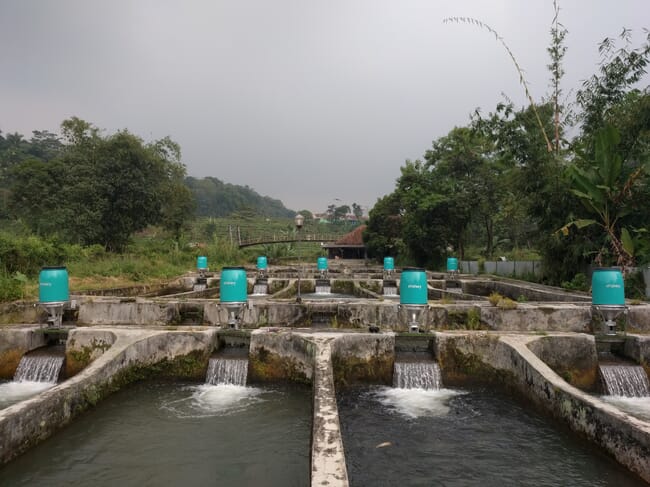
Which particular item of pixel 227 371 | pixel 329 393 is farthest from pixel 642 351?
pixel 227 371

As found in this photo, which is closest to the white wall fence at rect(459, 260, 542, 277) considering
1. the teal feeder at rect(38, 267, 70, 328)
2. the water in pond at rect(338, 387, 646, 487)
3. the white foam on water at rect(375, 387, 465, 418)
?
the white foam on water at rect(375, 387, 465, 418)

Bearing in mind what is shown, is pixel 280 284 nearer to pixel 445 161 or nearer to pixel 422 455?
pixel 422 455

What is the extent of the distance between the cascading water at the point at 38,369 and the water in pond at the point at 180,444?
165cm

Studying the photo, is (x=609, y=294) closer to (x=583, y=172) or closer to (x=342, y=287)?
(x=583, y=172)

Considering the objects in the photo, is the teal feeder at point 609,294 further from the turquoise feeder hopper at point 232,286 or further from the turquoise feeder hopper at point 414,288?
the turquoise feeder hopper at point 232,286

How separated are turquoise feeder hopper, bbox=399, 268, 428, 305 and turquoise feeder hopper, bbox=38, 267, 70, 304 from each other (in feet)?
20.1

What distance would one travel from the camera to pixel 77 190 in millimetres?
24891

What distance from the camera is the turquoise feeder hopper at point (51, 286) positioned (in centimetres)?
731

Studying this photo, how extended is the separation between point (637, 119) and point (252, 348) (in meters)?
12.9

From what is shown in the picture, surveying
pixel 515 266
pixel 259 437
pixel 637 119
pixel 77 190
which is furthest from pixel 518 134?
pixel 77 190

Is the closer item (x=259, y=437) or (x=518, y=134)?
(x=259, y=437)

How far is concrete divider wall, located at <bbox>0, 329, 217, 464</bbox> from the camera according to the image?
165 inches

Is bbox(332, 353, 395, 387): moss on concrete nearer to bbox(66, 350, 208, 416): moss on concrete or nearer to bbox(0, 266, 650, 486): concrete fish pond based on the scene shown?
bbox(0, 266, 650, 486): concrete fish pond

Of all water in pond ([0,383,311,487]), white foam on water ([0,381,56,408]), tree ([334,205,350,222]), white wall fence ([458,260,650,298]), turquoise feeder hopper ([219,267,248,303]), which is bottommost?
water in pond ([0,383,311,487])
